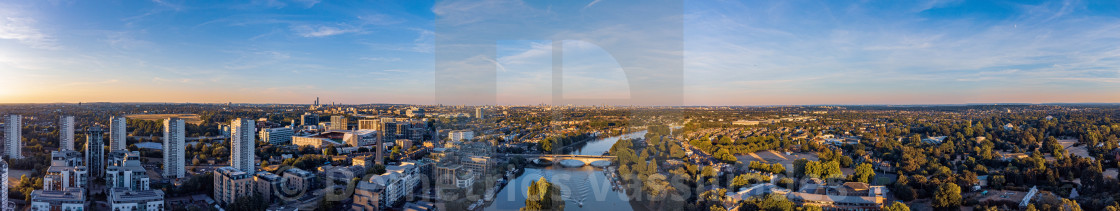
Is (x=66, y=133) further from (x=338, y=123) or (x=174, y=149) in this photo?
(x=338, y=123)

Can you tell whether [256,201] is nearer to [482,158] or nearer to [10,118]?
[482,158]

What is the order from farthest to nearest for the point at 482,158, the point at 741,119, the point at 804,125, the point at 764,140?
the point at 741,119
the point at 804,125
the point at 764,140
the point at 482,158

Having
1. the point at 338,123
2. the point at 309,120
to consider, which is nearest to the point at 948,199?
the point at 338,123

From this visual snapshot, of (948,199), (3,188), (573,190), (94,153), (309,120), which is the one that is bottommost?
(573,190)

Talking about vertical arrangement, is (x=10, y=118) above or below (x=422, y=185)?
above

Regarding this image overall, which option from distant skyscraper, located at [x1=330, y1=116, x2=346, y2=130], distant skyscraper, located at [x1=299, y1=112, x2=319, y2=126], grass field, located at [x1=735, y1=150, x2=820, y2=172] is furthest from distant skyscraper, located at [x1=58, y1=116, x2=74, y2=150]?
grass field, located at [x1=735, y1=150, x2=820, y2=172]

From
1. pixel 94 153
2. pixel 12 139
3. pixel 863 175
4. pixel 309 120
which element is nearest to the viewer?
pixel 863 175

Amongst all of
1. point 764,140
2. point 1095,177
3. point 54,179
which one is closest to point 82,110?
point 54,179
